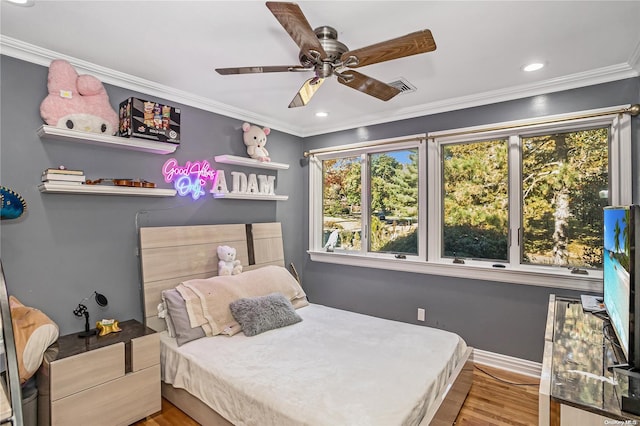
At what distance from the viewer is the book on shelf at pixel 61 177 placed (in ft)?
7.27

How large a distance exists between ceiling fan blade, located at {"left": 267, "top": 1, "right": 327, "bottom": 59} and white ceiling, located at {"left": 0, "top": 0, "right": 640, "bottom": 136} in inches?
11.5

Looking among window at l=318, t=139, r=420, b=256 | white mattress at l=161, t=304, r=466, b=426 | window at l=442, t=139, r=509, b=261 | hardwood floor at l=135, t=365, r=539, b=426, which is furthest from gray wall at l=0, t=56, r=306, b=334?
window at l=442, t=139, r=509, b=261

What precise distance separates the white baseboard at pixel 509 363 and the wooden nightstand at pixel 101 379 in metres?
2.82

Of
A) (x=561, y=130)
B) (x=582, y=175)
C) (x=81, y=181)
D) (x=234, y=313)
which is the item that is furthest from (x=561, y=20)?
(x=81, y=181)

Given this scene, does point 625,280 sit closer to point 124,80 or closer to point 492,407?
point 492,407

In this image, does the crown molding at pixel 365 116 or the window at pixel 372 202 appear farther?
the window at pixel 372 202

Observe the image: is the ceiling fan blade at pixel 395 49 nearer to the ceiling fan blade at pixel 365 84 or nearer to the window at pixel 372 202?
the ceiling fan blade at pixel 365 84

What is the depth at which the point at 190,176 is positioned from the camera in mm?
3178

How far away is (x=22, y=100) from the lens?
7.36 ft

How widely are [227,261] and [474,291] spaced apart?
2436 millimetres

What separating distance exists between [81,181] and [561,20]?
3.29 m

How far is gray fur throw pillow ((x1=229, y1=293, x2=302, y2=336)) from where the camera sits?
258 cm

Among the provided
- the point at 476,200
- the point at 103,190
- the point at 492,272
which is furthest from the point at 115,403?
→ the point at 476,200

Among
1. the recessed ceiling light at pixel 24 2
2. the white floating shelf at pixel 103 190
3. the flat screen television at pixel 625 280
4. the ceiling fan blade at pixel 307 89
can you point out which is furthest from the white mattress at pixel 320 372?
the recessed ceiling light at pixel 24 2
